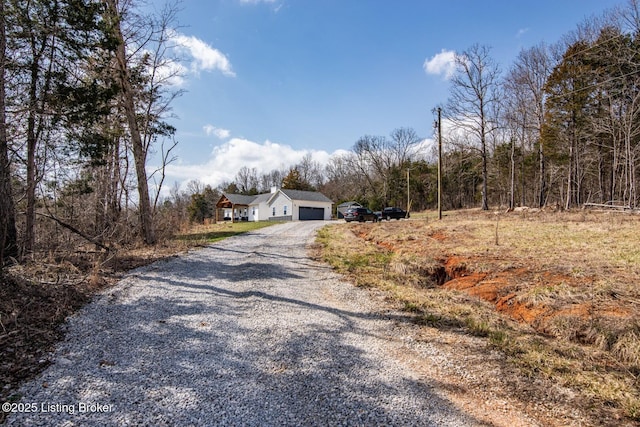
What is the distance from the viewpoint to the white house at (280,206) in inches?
1478

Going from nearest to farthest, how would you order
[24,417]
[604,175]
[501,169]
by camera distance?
[24,417], [604,175], [501,169]

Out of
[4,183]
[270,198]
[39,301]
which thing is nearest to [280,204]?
[270,198]

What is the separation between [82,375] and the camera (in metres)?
3.23

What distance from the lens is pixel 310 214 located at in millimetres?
39219

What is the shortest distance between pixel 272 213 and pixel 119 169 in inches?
969

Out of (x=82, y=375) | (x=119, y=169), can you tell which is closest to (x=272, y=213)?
(x=119, y=169)

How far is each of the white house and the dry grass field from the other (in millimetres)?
25587

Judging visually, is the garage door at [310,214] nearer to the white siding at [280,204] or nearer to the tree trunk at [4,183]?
the white siding at [280,204]

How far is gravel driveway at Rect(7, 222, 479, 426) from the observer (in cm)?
275

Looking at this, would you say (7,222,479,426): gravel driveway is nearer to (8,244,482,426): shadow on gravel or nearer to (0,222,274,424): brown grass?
(8,244,482,426): shadow on gravel

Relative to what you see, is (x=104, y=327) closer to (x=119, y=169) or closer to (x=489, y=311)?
(x=489, y=311)

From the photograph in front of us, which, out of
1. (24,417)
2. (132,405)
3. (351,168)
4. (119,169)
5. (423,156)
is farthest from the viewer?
(351,168)

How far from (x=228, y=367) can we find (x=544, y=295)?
560cm

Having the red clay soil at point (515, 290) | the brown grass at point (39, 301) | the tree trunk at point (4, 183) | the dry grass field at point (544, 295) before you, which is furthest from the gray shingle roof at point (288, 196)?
the tree trunk at point (4, 183)
